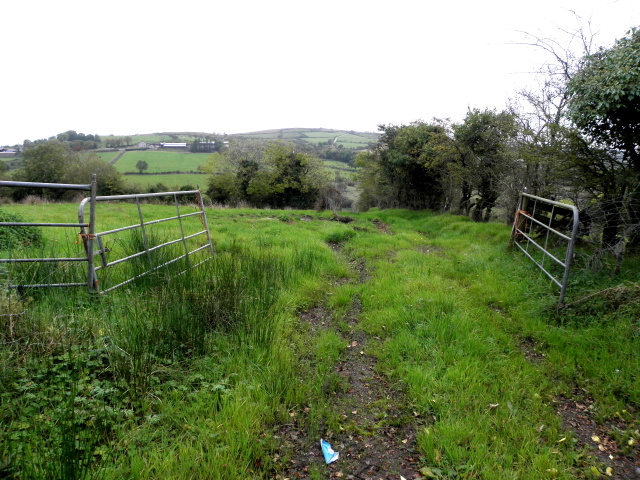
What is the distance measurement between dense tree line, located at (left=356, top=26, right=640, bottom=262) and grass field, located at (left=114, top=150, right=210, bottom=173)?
3427 cm

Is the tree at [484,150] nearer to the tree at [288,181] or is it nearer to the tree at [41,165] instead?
the tree at [288,181]

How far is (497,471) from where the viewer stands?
2246 mm

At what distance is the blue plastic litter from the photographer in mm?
2428

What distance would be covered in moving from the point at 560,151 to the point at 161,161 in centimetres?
5046

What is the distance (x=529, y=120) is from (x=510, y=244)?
4.17 m

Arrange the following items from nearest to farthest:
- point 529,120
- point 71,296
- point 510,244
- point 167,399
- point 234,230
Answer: point 167,399 < point 71,296 < point 510,244 < point 529,120 < point 234,230

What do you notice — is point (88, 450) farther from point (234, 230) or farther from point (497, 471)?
point (234, 230)

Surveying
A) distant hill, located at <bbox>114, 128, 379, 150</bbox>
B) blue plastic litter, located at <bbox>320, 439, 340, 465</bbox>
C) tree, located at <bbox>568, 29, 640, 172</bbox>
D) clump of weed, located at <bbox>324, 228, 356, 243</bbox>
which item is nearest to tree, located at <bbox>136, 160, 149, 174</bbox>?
distant hill, located at <bbox>114, 128, 379, 150</bbox>

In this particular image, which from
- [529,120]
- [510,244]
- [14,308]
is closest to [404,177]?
[529,120]

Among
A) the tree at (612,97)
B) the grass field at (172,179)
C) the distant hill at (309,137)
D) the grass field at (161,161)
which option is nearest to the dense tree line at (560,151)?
the tree at (612,97)

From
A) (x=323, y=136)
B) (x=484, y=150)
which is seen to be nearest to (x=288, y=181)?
(x=484, y=150)

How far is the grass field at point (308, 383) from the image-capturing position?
224cm

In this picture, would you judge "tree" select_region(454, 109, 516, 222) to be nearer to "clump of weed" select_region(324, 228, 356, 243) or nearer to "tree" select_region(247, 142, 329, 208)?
"clump of weed" select_region(324, 228, 356, 243)

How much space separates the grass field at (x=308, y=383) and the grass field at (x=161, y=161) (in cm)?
4321
